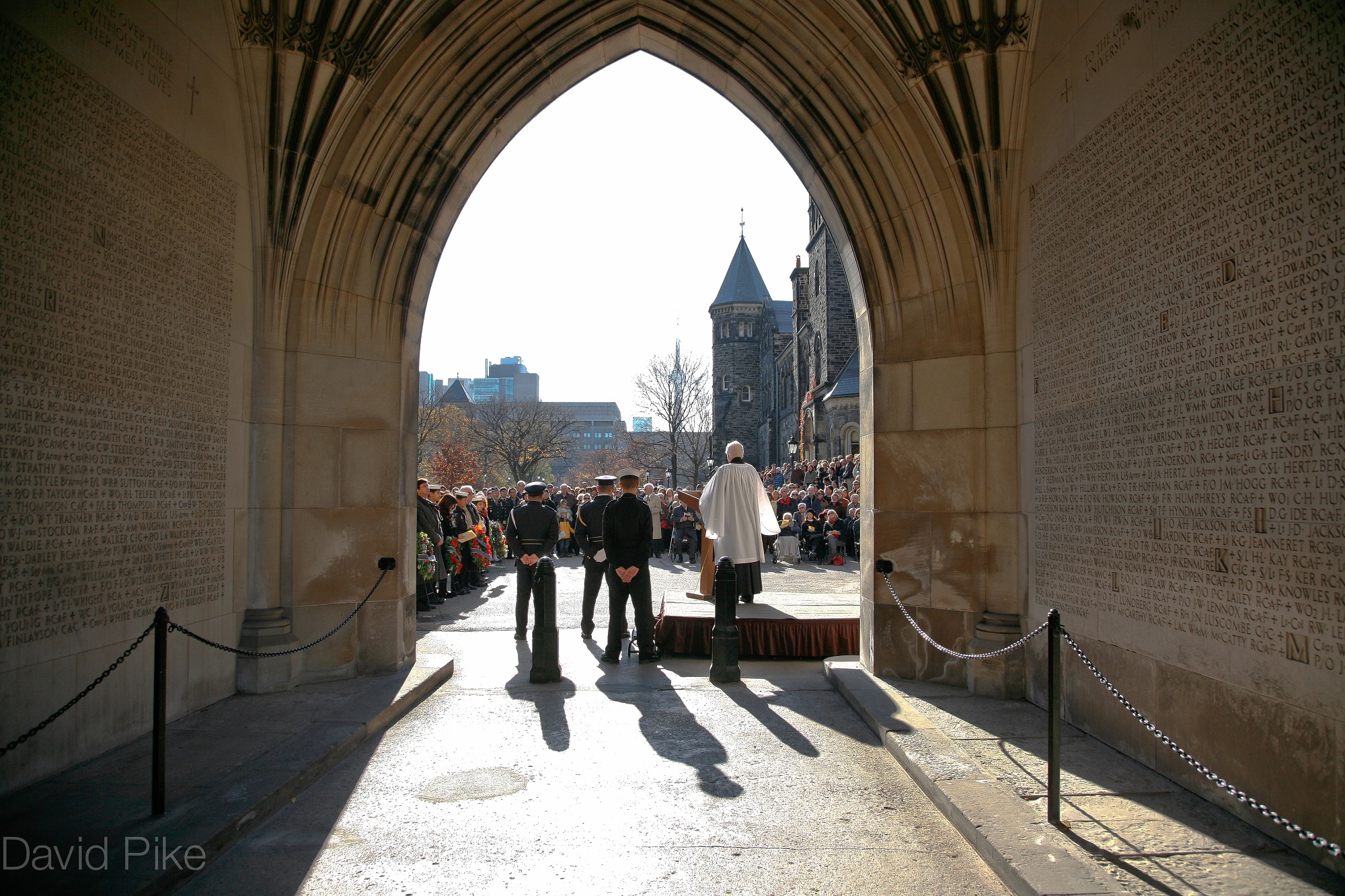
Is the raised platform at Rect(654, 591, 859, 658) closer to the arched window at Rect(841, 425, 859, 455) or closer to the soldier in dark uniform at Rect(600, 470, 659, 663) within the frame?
the soldier in dark uniform at Rect(600, 470, 659, 663)

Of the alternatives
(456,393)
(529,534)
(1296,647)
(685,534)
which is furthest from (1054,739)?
(456,393)

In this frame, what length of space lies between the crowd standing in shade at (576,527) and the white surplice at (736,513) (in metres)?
0.44

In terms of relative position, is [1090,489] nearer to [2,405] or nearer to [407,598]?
[407,598]

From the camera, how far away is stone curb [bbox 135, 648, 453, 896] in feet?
11.4

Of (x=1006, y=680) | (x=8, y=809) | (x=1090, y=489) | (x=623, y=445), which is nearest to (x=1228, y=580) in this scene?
(x=1090, y=489)

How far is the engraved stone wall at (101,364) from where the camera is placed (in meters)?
4.18

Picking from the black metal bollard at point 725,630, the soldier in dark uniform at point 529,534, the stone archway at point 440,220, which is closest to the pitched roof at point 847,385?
the soldier in dark uniform at point 529,534

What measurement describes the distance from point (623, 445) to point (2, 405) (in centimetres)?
7940

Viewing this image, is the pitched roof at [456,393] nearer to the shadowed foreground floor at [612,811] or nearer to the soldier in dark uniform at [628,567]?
the soldier in dark uniform at [628,567]

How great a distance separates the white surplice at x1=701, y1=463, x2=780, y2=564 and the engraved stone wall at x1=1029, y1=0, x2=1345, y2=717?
3656mm

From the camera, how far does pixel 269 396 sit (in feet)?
21.6

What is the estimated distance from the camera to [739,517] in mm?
8859

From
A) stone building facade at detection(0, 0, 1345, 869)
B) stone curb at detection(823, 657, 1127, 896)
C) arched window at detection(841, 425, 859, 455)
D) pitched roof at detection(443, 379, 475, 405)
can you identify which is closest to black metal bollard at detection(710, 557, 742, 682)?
stone building facade at detection(0, 0, 1345, 869)

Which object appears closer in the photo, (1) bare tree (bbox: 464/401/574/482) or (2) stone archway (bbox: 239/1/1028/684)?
(2) stone archway (bbox: 239/1/1028/684)
